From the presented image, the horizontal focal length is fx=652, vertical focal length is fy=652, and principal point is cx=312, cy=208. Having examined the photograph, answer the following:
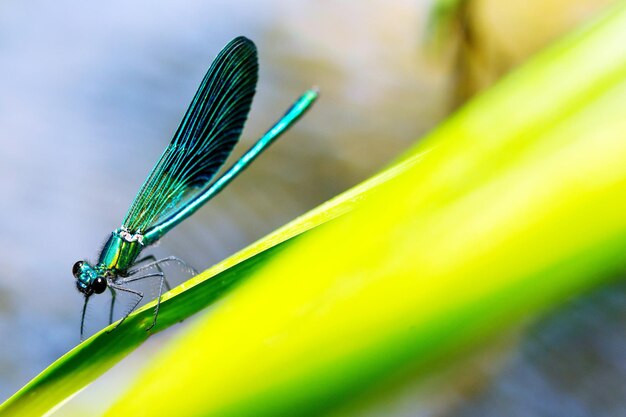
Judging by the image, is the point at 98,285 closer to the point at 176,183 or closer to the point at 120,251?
the point at 120,251

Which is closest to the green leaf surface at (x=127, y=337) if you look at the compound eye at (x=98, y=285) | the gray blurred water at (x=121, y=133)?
the compound eye at (x=98, y=285)

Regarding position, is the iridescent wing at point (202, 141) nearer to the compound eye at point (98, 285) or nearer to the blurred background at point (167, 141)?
the compound eye at point (98, 285)

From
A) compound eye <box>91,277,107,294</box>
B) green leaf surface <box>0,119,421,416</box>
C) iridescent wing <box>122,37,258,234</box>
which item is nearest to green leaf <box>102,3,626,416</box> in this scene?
green leaf surface <box>0,119,421,416</box>

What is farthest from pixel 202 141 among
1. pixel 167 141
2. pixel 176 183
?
pixel 167 141

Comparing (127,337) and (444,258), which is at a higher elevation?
(127,337)

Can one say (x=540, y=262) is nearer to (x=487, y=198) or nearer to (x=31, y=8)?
(x=487, y=198)

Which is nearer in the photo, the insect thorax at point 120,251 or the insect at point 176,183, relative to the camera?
the insect at point 176,183
